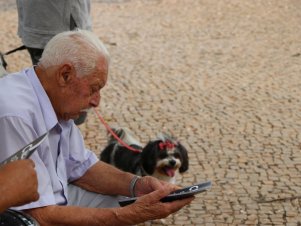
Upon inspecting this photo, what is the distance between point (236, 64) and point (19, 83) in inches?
270

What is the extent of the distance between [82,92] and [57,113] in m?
0.20

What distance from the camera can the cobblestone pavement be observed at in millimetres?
5781

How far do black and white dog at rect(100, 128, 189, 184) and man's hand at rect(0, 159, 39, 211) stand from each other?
3.19 m

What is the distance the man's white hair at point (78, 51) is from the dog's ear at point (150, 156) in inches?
99.2

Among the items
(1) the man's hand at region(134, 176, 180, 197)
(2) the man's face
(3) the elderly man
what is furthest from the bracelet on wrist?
(2) the man's face

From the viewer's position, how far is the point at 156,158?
5645 mm

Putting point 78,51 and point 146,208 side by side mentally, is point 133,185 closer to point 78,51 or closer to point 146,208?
point 146,208

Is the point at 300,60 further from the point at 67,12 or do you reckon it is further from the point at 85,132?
the point at 67,12

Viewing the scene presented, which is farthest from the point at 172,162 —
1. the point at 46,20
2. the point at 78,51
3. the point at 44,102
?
the point at 78,51

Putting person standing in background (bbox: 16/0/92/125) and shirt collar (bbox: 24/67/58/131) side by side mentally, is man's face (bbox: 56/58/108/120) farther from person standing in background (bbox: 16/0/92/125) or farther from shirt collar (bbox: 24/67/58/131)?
person standing in background (bbox: 16/0/92/125)

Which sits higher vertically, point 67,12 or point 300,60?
point 67,12

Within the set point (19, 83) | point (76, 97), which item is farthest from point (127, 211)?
point (19, 83)

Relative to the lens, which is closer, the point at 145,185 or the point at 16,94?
the point at 16,94

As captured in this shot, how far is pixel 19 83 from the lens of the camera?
332 cm
